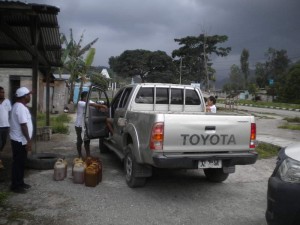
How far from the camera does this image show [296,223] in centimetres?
310

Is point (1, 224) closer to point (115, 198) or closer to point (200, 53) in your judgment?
point (115, 198)

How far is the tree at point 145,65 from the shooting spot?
231ft

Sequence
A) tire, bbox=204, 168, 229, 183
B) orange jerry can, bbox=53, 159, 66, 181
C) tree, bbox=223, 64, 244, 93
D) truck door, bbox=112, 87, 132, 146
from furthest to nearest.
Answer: tree, bbox=223, 64, 244, 93
truck door, bbox=112, 87, 132, 146
tire, bbox=204, 168, 229, 183
orange jerry can, bbox=53, 159, 66, 181

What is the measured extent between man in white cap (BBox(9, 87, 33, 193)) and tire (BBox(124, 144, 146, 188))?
5.46ft

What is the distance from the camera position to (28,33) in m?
Answer: 8.67

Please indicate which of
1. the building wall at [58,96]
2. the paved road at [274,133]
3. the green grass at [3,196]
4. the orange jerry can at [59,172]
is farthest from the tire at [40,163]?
the building wall at [58,96]

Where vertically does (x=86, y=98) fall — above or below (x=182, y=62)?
below

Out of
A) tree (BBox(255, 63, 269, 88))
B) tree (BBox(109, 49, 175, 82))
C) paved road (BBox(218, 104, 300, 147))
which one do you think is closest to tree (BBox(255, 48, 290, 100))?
tree (BBox(255, 63, 269, 88))

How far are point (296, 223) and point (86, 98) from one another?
A: 526 cm

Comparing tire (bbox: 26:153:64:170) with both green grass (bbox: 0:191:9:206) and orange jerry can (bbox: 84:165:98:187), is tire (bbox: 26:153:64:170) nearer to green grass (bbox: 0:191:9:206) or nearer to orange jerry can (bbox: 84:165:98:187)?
orange jerry can (bbox: 84:165:98:187)

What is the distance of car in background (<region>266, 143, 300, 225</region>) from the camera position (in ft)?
10.2

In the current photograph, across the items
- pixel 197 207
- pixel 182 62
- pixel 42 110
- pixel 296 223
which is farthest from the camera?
pixel 182 62

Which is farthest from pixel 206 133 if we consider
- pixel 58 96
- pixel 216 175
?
pixel 58 96

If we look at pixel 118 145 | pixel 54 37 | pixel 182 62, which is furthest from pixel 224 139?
pixel 182 62
